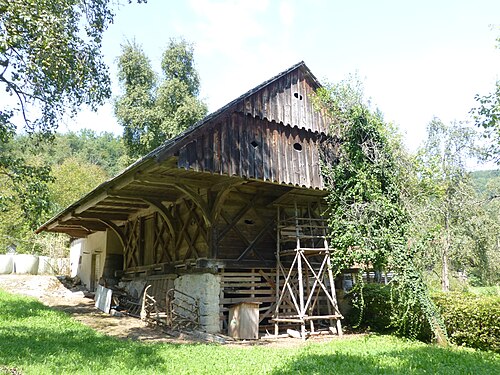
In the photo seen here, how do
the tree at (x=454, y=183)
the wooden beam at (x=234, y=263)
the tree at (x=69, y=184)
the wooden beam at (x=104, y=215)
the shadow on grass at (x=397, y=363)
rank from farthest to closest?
the tree at (x=69, y=184), the tree at (x=454, y=183), the wooden beam at (x=104, y=215), the wooden beam at (x=234, y=263), the shadow on grass at (x=397, y=363)

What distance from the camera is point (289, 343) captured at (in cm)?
1082

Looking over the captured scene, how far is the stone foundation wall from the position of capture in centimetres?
1159

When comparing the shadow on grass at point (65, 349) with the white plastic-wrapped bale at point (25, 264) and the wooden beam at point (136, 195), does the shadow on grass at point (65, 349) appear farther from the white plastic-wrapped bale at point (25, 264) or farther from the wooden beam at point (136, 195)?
the white plastic-wrapped bale at point (25, 264)

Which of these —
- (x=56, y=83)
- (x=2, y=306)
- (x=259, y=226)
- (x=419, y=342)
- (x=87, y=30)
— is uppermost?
(x=87, y=30)

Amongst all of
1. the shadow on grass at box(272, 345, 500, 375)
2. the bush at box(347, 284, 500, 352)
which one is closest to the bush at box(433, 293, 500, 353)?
the bush at box(347, 284, 500, 352)

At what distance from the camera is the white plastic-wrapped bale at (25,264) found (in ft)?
87.7

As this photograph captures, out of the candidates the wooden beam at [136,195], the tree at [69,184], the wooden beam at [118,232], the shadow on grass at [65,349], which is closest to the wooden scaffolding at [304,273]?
the wooden beam at [136,195]

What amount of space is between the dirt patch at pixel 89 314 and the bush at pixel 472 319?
9.55ft

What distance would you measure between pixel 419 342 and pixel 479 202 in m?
15.5

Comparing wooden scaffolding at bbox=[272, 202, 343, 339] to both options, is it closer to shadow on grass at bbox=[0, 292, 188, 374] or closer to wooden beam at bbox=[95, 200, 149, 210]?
shadow on grass at bbox=[0, 292, 188, 374]

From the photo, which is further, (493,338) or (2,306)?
(2,306)

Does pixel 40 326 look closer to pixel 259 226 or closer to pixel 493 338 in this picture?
pixel 259 226

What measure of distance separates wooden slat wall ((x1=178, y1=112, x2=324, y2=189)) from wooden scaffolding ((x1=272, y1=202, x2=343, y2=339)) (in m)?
1.28

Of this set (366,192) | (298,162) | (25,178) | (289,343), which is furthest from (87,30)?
(289,343)
